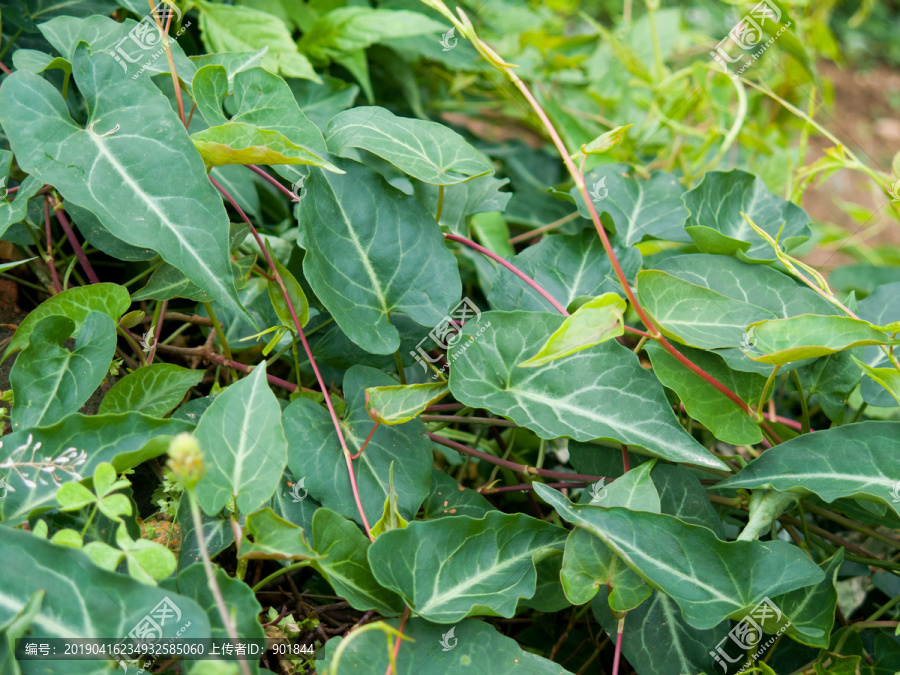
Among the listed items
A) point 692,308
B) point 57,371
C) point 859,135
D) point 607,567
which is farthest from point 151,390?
point 859,135

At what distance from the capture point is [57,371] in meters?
0.70

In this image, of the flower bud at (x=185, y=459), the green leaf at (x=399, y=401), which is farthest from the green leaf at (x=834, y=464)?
the flower bud at (x=185, y=459)

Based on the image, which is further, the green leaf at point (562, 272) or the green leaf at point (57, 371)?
the green leaf at point (562, 272)

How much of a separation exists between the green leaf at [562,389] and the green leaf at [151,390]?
33 cm

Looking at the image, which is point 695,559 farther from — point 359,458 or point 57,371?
point 57,371

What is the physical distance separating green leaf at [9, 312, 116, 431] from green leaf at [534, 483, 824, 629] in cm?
52

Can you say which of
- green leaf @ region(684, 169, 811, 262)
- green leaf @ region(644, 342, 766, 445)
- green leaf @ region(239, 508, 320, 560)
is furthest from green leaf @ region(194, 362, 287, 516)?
green leaf @ region(684, 169, 811, 262)

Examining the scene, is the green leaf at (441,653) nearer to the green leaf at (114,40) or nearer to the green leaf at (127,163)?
the green leaf at (127,163)

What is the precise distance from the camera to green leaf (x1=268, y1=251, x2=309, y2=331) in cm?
77

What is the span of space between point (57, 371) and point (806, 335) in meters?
0.86

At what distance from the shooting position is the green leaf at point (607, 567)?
2.24 ft

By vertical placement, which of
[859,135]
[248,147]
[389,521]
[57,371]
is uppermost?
[248,147]

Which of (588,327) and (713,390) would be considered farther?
(713,390)

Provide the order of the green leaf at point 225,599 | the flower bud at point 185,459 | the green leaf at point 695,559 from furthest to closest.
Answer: the green leaf at point 695,559
the green leaf at point 225,599
the flower bud at point 185,459
